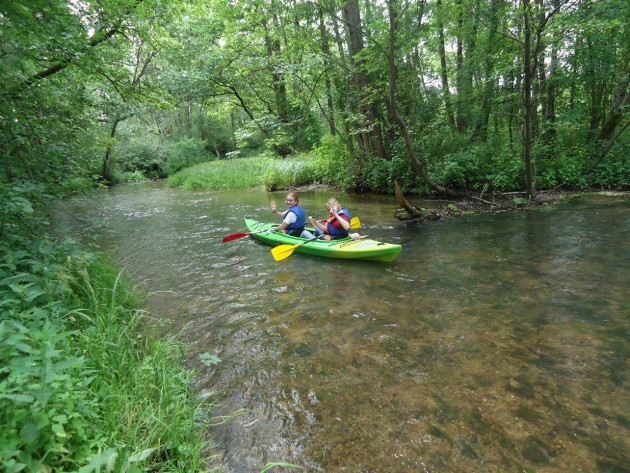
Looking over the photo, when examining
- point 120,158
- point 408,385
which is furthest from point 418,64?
point 120,158

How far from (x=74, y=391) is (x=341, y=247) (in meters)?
4.35

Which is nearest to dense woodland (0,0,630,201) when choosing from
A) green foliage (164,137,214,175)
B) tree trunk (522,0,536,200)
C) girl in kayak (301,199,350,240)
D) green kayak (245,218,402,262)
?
tree trunk (522,0,536,200)

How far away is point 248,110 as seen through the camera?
16938mm

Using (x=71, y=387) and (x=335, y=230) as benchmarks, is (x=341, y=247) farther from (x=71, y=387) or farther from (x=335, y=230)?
Result: (x=71, y=387)

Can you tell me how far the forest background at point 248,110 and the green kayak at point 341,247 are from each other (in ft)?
10.1

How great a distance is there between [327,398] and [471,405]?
1019 mm

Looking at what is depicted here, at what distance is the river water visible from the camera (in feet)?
7.09

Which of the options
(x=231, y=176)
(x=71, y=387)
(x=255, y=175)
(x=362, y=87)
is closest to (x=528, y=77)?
(x=362, y=87)

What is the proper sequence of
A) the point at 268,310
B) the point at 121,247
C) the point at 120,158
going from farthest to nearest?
the point at 120,158, the point at 121,247, the point at 268,310

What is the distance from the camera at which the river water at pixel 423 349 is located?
216 centimetres

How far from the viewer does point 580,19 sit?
22.2ft

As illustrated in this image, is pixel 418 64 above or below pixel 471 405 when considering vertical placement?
above

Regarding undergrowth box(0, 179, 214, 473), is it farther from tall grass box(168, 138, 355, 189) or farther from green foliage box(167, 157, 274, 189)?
green foliage box(167, 157, 274, 189)

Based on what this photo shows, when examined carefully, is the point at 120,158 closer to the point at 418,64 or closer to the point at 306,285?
the point at 418,64
